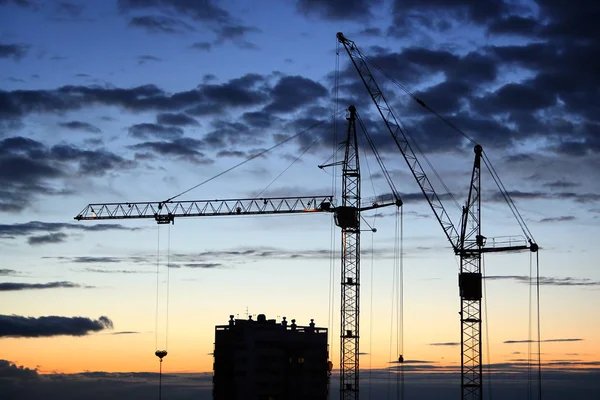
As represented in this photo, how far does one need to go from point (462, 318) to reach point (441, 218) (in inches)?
850

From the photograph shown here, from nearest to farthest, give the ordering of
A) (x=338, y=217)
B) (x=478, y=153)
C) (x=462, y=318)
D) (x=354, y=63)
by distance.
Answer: (x=462, y=318)
(x=478, y=153)
(x=354, y=63)
(x=338, y=217)

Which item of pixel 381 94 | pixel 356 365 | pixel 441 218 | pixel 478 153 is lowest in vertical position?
pixel 356 365

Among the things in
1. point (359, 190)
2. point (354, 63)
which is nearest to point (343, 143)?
point (359, 190)

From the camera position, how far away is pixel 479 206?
160m

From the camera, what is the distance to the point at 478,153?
159750 millimetres

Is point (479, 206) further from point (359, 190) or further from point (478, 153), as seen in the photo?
point (359, 190)

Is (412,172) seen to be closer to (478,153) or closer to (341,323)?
(478,153)

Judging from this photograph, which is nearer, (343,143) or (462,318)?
(462,318)

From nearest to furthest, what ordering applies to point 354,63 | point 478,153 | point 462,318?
point 462,318 < point 478,153 < point 354,63

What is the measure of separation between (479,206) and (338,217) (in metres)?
34.3

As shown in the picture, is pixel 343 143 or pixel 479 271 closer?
pixel 479 271

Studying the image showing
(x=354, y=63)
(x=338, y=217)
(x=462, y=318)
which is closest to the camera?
(x=462, y=318)

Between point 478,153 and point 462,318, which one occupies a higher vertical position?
point 478,153

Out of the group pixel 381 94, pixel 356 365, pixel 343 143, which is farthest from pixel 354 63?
pixel 356 365
